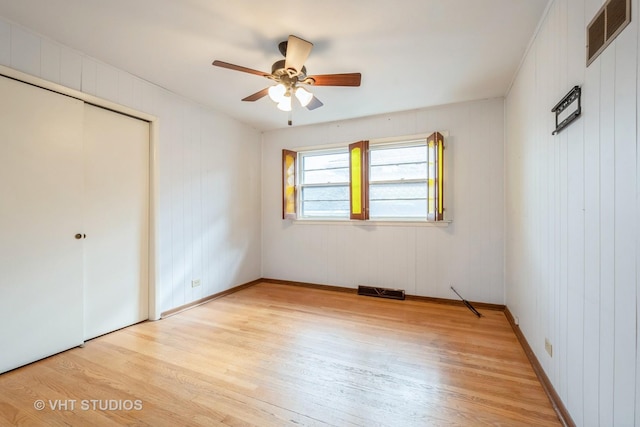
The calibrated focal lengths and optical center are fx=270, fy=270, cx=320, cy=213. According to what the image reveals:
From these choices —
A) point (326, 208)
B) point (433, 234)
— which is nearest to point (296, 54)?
point (326, 208)

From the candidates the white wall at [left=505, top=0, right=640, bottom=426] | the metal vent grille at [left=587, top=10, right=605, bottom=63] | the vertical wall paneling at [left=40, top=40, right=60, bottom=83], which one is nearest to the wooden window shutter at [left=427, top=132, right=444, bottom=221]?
the white wall at [left=505, top=0, right=640, bottom=426]

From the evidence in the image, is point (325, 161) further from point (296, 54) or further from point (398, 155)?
point (296, 54)

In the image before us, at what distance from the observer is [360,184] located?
4.04m

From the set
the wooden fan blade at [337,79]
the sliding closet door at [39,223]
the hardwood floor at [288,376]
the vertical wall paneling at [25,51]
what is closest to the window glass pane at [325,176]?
the wooden fan blade at [337,79]

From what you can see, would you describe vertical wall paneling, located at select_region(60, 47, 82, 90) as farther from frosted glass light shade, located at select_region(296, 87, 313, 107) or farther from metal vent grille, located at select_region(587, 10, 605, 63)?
metal vent grille, located at select_region(587, 10, 605, 63)

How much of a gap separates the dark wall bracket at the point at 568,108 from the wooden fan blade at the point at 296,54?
163 centimetres

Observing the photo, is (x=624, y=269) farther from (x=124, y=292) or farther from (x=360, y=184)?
(x=124, y=292)

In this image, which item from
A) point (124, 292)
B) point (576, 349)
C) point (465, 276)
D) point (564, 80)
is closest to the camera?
point (576, 349)

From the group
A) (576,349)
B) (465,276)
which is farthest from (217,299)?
(576,349)

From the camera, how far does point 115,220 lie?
110 inches

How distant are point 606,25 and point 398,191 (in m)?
2.87

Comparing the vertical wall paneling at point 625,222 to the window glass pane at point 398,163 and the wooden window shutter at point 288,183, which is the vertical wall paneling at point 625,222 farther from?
the wooden window shutter at point 288,183

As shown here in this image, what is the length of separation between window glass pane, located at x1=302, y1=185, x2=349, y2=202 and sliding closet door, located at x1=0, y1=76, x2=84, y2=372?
9.73ft

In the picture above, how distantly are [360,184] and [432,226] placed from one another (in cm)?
117
